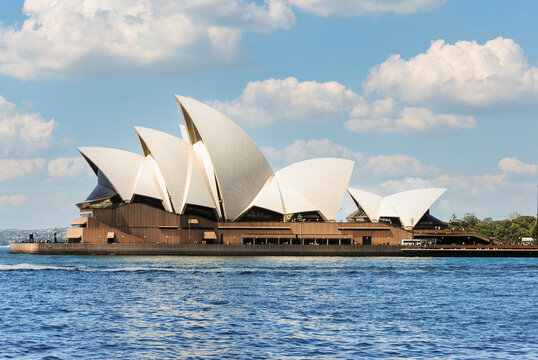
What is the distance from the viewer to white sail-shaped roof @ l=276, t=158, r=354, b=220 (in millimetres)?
94688

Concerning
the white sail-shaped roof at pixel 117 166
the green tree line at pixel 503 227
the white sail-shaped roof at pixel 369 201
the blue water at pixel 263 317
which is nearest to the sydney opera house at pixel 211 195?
the white sail-shaped roof at pixel 117 166

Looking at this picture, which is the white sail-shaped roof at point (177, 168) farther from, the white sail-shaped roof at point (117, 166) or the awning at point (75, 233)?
the awning at point (75, 233)

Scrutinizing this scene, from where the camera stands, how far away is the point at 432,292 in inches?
1617

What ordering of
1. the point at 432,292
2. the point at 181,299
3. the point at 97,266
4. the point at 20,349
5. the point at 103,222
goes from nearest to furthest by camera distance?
the point at 20,349, the point at 181,299, the point at 432,292, the point at 97,266, the point at 103,222

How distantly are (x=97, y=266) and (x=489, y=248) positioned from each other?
188 ft

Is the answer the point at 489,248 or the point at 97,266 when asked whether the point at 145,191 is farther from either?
the point at 489,248

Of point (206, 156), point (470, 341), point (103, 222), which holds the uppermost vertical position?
point (206, 156)

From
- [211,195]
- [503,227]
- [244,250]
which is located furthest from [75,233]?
[503,227]

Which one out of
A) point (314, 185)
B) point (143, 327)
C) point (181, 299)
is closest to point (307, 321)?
point (143, 327)

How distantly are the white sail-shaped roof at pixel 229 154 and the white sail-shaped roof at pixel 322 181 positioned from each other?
4.44 meters

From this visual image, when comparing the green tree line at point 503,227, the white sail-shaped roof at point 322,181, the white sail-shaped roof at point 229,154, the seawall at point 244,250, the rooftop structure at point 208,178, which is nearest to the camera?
the seawall at point 244,250

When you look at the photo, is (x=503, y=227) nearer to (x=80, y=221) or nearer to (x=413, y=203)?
(x=413, y=203)

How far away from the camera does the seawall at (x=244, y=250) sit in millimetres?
84062

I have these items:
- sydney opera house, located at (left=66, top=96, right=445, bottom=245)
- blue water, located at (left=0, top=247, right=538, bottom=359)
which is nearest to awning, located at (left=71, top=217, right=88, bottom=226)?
sydney opera house, located at (left=66, top=96, right=445, bottom=245)
